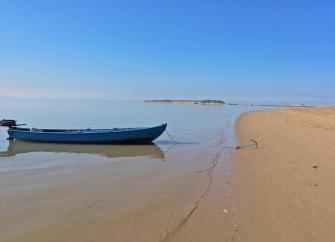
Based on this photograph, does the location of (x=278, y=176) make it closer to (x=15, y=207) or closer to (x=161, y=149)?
(x=15, y=207)

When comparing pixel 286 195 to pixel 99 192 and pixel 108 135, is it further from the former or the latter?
pixel 108 135

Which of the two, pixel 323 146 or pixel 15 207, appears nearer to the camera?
pixel 15 207

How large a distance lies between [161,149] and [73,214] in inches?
401

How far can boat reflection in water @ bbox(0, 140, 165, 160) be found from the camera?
50.1 feet

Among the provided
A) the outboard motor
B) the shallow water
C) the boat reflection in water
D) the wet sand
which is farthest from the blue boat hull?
the wet sand

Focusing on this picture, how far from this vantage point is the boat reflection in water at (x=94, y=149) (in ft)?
50.1

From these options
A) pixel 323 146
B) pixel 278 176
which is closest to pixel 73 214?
pixel 278 176

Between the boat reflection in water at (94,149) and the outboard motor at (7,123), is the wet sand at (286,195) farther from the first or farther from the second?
the outboard motor at (7,123)

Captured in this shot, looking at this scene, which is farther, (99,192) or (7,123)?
(7,123)

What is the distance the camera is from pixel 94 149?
1678 centimetres

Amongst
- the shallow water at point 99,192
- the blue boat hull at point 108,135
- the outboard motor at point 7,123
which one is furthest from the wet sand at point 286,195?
the outboard motor at point 7,123

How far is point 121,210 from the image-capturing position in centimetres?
695

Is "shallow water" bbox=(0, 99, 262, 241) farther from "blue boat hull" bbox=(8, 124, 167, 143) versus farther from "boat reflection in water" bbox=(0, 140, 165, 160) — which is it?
"blue boat hull" bbox=(8, 124, 167, 143)

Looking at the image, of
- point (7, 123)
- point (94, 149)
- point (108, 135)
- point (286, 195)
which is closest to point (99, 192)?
point (286, 195)
